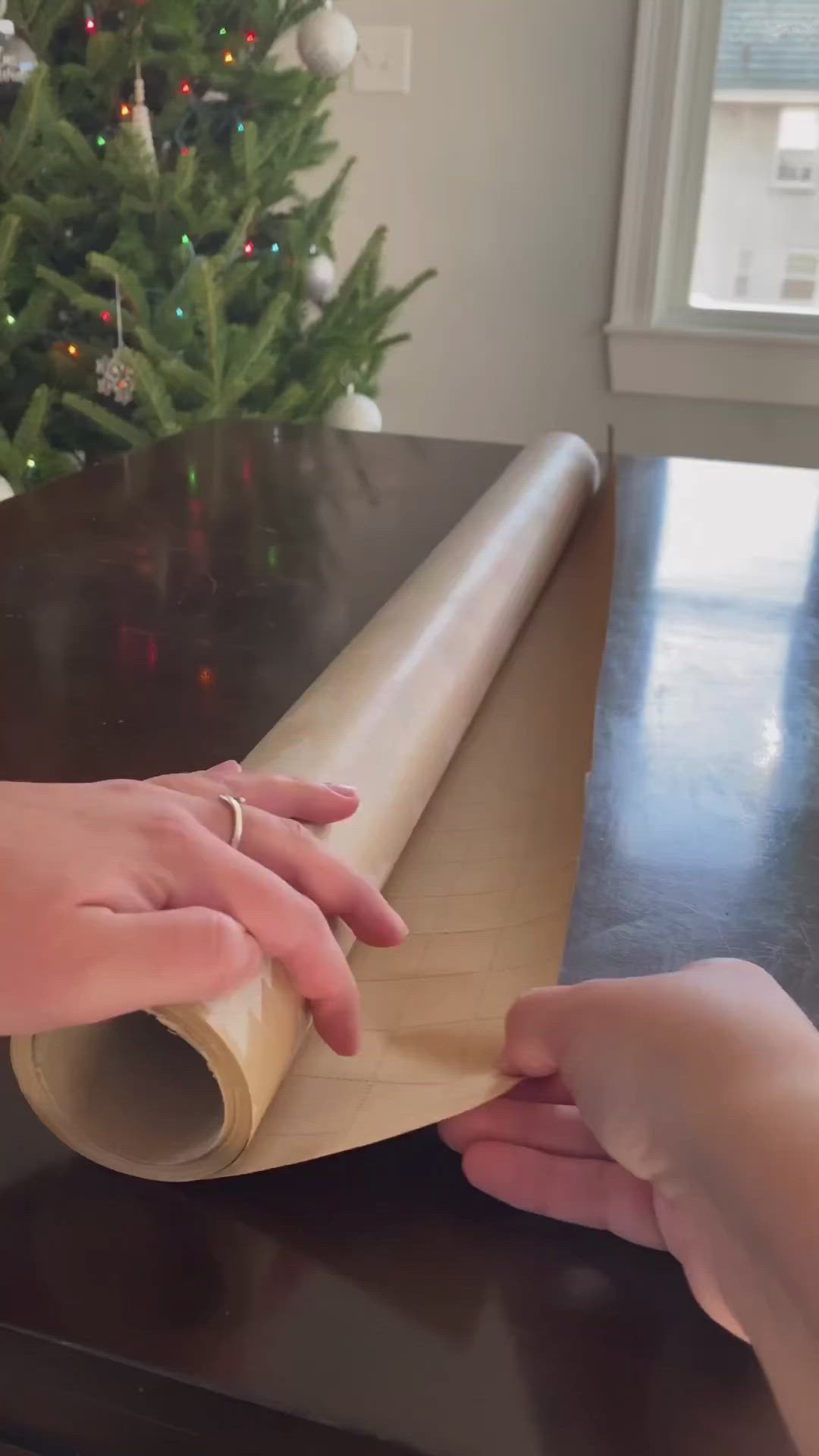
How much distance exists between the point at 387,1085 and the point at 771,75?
8.79ft

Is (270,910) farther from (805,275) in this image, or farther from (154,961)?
(805,275)

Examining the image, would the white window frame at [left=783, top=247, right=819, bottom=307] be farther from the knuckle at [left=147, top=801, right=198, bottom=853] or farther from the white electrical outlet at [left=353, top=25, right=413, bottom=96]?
the knuckle at [left=147, top=801, right=198, bottom=853]

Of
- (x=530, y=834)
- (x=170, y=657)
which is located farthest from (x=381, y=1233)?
(x=170, y=657)

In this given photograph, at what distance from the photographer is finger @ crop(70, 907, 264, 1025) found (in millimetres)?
363

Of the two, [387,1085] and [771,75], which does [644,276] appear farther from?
[387,1085]

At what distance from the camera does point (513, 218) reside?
2705 mm

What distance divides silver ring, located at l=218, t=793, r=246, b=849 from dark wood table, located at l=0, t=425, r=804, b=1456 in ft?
0.40

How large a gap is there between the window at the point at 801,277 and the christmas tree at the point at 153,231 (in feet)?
3.05

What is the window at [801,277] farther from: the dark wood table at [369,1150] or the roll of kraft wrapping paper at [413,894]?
the roll of kraft wrapping paper at [413,894]

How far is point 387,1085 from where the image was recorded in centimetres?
42

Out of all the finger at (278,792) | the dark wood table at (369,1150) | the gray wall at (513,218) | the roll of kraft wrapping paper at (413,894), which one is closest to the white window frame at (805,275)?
the gray wall at (513,218)

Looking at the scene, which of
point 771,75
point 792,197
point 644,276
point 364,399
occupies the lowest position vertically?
point 364,399

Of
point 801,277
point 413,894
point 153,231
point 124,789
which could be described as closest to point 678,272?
point 801,277

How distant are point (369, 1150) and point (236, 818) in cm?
13
